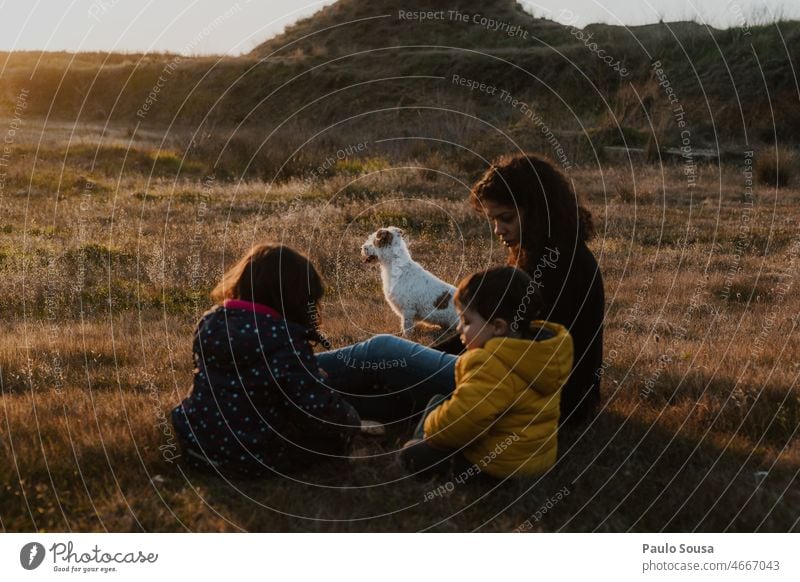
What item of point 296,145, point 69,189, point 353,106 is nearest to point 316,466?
point 69,189

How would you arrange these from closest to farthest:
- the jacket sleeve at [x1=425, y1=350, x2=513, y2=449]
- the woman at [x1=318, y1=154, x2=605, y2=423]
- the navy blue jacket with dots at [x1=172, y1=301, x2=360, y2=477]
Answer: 1. the jacket sleeve at [x1=425, y1=350, x2=513, y2=449]
2. the navy blue jacket with dots at [x1=172, y1=301, x2=360, y2=477]
3. the woman at [x1=318, y1=154, x2=605, y2=423]

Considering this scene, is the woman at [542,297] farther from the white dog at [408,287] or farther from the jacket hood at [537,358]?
the white dog at [408,287]

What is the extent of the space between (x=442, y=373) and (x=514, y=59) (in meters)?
32.9

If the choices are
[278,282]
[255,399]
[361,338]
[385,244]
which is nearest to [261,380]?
[255,399]

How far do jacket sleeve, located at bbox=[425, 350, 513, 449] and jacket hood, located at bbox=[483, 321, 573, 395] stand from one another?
0.22 ft

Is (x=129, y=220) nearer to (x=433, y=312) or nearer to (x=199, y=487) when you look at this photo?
(x=433, y=312)

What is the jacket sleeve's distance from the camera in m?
4.35

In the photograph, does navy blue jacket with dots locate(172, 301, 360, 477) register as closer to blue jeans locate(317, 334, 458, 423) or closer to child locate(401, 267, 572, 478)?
child locate(401, 267, 572, 478)

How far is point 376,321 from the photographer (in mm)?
8945

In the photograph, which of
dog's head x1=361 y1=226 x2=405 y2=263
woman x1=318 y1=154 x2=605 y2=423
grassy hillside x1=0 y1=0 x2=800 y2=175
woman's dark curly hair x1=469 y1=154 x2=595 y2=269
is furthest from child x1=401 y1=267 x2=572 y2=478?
grassy hillside x1=0 y1=0 x2=800 y2=175

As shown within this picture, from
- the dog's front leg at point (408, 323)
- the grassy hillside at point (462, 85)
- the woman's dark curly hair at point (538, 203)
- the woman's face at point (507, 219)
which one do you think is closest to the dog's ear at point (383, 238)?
the dog's front leg at point (408, 323)

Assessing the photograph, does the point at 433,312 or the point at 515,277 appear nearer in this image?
the point at 515,277

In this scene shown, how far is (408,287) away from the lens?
848 cm

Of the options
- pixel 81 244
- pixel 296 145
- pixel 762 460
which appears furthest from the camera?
pixel 296 145
